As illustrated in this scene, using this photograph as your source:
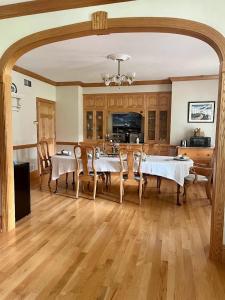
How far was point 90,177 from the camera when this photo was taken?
432 cm

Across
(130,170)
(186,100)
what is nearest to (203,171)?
(130,170)

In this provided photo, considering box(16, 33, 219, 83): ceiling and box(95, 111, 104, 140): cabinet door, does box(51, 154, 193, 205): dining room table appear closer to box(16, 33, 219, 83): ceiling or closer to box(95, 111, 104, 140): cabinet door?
box(16, 33, 219, 83): ceiling

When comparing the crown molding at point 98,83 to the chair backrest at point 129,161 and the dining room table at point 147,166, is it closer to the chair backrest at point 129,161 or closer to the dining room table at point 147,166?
the dining room table at point 147,166

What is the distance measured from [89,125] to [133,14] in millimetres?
4938

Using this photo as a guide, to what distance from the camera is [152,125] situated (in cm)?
666

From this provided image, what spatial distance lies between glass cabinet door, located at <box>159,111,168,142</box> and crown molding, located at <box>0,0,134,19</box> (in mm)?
4438

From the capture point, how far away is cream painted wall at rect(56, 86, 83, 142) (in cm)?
680

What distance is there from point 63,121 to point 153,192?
11.8ft

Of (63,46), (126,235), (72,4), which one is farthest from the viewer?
(63,46)

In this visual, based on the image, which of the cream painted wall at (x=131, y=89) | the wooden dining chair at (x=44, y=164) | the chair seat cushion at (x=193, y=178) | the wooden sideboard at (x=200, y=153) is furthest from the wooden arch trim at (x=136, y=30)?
the cream painted wall at (x=131, y=89)

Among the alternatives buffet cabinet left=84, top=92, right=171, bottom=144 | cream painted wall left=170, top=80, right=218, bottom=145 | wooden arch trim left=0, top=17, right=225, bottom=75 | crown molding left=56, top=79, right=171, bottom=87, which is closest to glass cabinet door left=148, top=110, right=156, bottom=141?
buffet cabinet left=84, top=92, right=171, bottom=144

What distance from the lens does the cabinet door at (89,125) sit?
707 cm

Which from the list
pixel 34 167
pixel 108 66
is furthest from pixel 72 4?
pixel 34 167

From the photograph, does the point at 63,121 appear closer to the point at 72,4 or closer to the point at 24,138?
the point at 24,138
